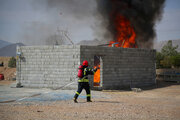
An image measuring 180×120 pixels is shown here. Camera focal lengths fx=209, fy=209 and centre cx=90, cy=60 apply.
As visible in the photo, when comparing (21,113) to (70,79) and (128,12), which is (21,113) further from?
(128,12)

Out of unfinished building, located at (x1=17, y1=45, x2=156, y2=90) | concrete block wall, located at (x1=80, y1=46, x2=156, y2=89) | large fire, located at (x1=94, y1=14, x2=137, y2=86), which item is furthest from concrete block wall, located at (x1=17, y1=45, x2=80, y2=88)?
large fire, located at (x1=94, y1=14, x2=137, y2=86)

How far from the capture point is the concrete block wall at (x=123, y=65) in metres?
14.1

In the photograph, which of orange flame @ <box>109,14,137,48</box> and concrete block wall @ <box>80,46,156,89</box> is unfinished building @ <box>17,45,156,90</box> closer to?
concrete block wall @ <box>80,46,156,89</box>

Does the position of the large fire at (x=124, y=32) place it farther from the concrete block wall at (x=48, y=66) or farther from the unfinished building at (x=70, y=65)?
the concrete block wall at (x=48, y=66)

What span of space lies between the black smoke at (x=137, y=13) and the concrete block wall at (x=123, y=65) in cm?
508

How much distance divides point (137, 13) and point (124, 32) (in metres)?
2.33

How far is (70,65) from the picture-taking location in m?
13.6

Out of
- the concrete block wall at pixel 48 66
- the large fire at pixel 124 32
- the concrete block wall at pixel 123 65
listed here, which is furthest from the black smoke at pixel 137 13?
the concrete block wall at pixel 48 66

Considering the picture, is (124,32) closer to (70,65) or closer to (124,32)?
(124,32)

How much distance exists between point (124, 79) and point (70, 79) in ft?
13.5

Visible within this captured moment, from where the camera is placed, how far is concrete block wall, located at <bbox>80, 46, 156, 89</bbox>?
14.1m

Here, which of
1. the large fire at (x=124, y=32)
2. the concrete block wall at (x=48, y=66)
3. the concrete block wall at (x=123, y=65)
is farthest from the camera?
the large fire at (x=124, y=32)

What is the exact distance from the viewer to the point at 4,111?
672 cm

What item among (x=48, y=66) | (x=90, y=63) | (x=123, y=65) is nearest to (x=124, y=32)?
(x=123, y=65)
